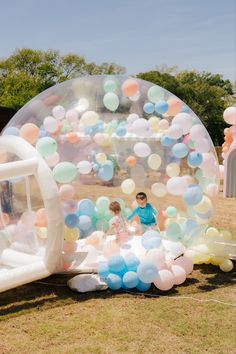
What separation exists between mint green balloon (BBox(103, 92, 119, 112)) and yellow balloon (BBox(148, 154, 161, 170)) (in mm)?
835

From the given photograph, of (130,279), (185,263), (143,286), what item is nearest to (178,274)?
(185,263)

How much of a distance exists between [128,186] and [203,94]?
36236mm

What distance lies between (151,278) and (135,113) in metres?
2.29

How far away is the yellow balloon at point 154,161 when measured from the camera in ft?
21.5

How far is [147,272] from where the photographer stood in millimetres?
5496

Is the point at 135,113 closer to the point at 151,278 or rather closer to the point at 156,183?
the point at 156,183

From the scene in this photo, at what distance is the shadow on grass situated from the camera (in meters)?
5.29

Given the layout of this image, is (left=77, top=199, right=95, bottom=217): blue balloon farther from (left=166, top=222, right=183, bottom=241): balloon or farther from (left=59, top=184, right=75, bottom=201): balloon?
(left=166, top=222, right=183, bottom=241): balloon

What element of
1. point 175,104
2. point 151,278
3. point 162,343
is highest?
point 175,104

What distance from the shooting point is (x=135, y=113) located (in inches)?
Answer: 258

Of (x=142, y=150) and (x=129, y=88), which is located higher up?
(x=129, y=88)

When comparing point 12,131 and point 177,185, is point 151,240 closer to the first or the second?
point 177,185

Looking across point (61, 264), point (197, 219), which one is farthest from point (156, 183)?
point (61, 264)

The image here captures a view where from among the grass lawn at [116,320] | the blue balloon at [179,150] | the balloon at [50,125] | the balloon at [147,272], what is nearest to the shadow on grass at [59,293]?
the grass lawn at [116,320]
